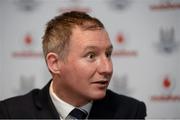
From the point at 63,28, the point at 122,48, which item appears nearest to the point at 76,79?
the point at 63,28

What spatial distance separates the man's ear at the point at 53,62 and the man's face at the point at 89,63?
55 millimetres

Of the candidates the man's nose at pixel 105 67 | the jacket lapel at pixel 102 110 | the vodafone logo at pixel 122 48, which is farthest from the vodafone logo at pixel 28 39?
the man's nose at pixel 105 67

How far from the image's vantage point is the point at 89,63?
117cm

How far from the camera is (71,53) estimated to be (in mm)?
1212

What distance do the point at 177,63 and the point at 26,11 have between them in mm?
943

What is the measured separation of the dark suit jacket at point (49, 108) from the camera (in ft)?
4.09

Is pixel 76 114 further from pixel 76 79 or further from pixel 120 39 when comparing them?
pixel 120 39

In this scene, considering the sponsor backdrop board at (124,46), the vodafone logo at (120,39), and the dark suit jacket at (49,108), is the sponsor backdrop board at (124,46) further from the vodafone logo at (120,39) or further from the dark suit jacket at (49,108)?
the dark suit jacket at (49,108)

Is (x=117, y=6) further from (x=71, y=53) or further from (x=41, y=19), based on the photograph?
(x=71, y=53)

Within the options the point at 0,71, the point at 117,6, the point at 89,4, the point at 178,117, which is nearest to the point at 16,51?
the point at 0,71

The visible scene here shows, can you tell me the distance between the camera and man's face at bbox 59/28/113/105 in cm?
116

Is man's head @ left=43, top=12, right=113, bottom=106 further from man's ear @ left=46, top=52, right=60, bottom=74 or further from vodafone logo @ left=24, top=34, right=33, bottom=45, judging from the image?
vodafone logo @ left=24, top=34, right=33, bottom=45

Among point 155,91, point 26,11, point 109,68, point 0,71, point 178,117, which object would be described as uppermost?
point 26,11

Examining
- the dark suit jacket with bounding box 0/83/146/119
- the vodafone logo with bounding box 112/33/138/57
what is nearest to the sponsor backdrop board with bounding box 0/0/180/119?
the vodafone logo with bounding box 112/33/138/57
